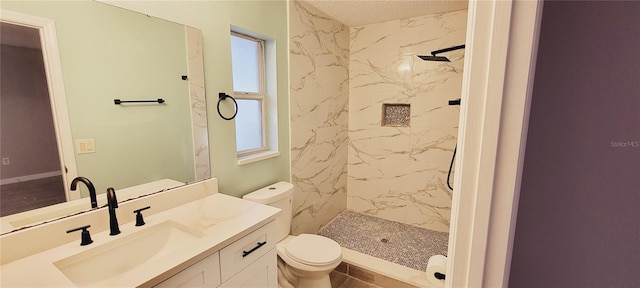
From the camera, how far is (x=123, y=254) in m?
1.08

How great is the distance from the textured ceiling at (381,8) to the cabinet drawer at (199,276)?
2122 millimetres

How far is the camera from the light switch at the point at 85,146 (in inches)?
43.9

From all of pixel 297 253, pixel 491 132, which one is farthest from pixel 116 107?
pixel 491 132

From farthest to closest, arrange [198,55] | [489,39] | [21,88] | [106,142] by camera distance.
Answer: [198,55] < [106,142] < [21,88] < [489,39]

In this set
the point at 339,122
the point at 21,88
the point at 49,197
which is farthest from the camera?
the point at 339,122

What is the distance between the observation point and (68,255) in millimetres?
966

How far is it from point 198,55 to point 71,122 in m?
0.70

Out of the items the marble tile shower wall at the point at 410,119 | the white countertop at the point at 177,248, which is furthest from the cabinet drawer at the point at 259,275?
the marble tile shower wall at the point at 410,119

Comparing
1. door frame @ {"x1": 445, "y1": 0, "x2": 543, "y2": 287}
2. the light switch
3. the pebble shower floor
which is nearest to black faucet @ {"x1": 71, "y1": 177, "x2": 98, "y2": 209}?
the light switch

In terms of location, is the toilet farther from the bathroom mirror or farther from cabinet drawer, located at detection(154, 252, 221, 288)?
cabinet drawer, located at detection(154, 252, 221, 288)

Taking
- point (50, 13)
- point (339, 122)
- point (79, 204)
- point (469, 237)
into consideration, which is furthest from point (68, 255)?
point (339, 122)

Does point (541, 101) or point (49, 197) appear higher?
point (541, 101)

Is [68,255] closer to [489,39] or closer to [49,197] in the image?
[49,197]

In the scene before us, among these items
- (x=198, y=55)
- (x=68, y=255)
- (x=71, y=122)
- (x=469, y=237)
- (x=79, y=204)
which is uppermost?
(x=198, y=55)
